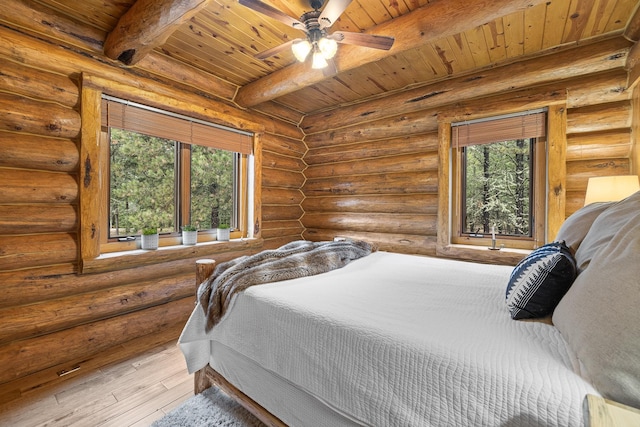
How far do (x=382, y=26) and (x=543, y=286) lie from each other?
225 centimetres

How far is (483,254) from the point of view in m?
3.01

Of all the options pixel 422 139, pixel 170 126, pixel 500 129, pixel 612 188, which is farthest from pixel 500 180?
pixel 170 126

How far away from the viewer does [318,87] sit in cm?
355

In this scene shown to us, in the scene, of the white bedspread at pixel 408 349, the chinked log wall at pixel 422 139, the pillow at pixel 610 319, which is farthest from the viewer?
the chinked log wall at pixel 422 139

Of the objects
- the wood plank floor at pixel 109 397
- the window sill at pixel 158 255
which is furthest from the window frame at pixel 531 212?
the wood plank floor at pixel 109 397

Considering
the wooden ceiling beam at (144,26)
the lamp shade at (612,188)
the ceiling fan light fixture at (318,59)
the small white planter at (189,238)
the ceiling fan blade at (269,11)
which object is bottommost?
the small white planter at (189,238)

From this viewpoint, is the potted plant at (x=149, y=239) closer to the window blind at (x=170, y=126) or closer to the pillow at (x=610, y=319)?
the window blind at (x=170, y=126)

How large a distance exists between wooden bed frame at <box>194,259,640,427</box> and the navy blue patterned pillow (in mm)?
536

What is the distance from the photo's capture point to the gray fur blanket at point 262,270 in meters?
1.65

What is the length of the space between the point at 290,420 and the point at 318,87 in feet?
11.0

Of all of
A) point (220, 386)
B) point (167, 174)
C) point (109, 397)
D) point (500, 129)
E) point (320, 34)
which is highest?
point (320, 34)

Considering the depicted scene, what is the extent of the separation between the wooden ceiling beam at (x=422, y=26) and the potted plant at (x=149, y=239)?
206 cm

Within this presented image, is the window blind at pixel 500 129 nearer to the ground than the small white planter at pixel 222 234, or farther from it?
farther from it

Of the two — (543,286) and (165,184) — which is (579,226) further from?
(165,184)
